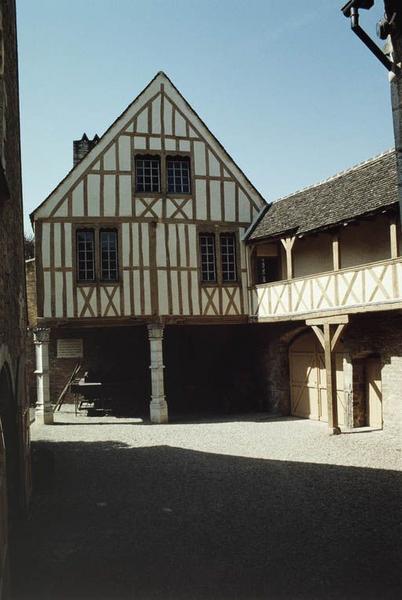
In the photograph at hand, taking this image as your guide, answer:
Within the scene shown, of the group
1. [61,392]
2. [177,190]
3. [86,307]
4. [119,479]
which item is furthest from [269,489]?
[61,392]

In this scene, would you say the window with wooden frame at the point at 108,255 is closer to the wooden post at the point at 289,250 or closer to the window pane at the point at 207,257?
the window pane at the point at 207,257

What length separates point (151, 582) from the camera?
16.4ft

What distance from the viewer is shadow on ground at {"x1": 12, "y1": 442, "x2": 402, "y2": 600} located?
4875mm

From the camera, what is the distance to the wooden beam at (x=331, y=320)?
11.9 m

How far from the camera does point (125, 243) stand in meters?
14.7

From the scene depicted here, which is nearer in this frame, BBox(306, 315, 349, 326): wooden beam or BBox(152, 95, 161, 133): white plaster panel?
BBox(306, 315, 349, 326): wooden beam

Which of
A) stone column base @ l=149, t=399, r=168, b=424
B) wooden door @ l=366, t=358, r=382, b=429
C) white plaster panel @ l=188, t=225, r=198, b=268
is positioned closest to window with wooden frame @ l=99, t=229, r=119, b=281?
white plaster panel @ l=188, t=225, r=198, b=268

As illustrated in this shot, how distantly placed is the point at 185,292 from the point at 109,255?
2.10 metres

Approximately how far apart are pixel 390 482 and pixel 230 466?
2625mm

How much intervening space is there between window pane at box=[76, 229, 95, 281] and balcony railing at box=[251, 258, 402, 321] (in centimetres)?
→ 412

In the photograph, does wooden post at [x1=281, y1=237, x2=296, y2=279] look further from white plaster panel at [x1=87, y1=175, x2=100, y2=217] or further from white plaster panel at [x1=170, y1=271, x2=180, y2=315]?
white plaster panel at [x1=87, y1=175, x2=100, y2=217]

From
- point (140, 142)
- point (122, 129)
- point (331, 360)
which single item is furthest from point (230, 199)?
point (331, 360)

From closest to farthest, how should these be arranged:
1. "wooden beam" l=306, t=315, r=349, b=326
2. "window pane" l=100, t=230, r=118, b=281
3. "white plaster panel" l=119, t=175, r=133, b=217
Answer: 1. "wooden beam" l=306, t=315, r=349, b=326
2. "window pane" l=100, t=230, r=118, b=281
3. "white plaster panel" l=119, t=175, r=133, b=217

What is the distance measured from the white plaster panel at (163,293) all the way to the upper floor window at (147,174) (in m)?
2.22
